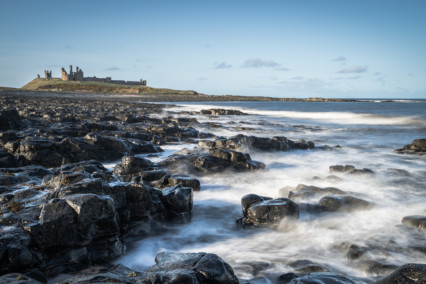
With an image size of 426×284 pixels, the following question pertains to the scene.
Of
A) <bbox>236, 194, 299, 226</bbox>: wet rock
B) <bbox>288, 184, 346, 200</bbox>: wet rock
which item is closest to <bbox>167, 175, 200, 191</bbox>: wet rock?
<bbox>236, 194, 299, 226</bbox>: wet rock

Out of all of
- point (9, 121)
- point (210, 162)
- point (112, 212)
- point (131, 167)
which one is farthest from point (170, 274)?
point (9, 121)

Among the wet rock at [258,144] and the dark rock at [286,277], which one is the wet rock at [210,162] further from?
the dark rock at [286,277]

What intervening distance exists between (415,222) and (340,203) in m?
1.54

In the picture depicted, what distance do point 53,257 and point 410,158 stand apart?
1490 cm

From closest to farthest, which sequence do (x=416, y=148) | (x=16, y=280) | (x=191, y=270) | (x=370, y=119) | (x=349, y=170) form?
(x=16, y=280) < (x=191, y=270) < (x=349, y=170) < (x=416, y=148) < (x=370, y=119)

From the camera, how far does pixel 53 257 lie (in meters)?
4.31

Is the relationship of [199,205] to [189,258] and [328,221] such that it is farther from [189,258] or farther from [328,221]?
[189,258]

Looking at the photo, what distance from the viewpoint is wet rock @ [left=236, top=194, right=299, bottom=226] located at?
6.24m

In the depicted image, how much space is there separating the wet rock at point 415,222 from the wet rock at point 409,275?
289cm

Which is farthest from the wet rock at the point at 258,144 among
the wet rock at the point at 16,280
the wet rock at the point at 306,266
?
the wet rock at the point at 16,280

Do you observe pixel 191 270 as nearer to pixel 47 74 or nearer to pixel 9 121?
pixel 9 121

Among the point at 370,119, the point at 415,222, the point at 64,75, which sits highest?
the point at 64,75

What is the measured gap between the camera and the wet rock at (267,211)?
624 cm

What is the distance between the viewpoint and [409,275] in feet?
11.9
